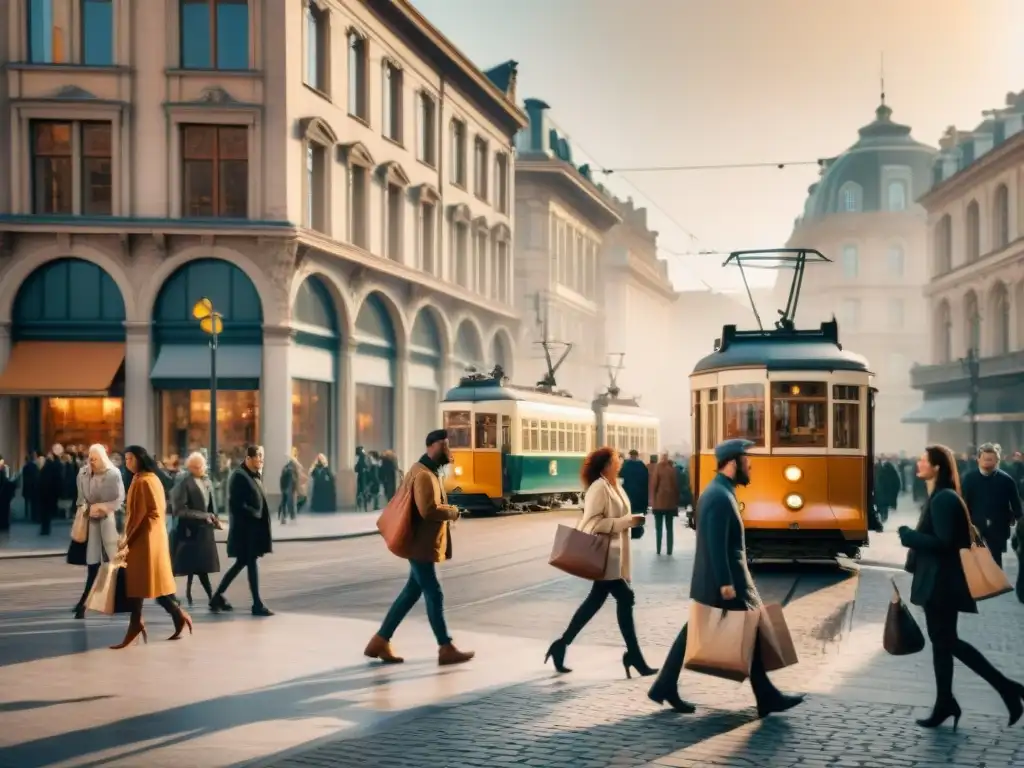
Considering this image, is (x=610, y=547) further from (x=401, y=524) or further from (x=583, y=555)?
Answer: (x=401, y=524)

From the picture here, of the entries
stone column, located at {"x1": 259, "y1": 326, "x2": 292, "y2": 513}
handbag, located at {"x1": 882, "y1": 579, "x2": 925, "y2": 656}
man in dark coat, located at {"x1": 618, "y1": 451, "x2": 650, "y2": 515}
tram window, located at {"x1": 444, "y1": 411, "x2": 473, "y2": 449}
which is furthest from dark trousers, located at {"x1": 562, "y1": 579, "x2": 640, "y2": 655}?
stone column, located at {"x1": 259, "y1": 326, "x2": 292, "y2": 513}

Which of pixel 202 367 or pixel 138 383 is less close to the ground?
pixel 202 367

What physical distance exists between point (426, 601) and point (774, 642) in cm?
302

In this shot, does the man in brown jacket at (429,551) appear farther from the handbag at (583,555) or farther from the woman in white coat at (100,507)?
the woman in white coat at (100,507)

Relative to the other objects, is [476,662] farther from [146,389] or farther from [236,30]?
[236,30]

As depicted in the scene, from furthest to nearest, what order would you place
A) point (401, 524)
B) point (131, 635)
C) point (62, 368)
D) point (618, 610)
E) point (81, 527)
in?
1. point (62, 368)
2. point (81, 527)
3. point (131, 635)
4. point (401, 524)
5. point (618, 610)

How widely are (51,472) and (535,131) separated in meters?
39.7

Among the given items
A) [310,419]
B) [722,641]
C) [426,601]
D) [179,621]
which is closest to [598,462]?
[426,601]

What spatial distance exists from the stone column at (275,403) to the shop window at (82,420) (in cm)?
334

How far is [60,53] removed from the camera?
1331 inches

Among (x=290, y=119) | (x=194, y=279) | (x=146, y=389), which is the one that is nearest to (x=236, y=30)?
(x=290, y=119)

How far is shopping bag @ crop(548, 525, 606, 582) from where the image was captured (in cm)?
1055

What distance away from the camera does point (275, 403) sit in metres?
34.7

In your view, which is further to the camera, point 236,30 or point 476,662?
point 236,30
